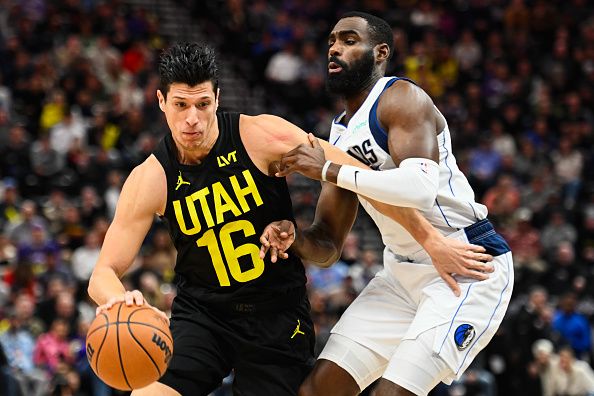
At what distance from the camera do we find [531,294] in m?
13.6

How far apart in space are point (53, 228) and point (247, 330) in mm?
8167

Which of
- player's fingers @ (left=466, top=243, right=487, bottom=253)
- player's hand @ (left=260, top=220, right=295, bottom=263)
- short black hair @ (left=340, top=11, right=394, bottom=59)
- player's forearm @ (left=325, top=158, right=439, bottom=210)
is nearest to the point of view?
player's forearm @ (left=325, top=158, right=439, bottom=210)

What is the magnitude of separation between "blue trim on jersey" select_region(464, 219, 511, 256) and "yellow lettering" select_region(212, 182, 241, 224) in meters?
1.37

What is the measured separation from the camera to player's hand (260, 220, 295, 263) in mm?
5715

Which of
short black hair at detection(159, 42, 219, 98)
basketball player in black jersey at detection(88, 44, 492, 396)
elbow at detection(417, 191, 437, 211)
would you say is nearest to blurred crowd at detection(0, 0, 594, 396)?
basketball player in black jersey at detection(88, 44, 492, 396)

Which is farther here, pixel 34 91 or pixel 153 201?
pixel 34 91

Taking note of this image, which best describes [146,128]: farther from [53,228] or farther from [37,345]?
[37,345]

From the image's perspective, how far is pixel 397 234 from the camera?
616 cm

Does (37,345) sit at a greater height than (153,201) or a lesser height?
lesser

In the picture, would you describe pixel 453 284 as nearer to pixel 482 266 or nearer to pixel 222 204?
pixel 482 266

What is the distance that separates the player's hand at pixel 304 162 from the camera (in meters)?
5.73

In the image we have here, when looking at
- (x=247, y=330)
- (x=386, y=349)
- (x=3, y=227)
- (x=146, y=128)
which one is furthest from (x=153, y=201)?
(x=146, y=128)

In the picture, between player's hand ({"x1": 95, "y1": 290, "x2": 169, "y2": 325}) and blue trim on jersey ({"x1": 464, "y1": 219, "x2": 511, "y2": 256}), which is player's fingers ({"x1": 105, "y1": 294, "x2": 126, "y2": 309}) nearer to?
player's hand ({"x1": 95, "y1": 290, "x2": 169, "y2": 325})

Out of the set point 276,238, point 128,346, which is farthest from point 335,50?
point 128,346
